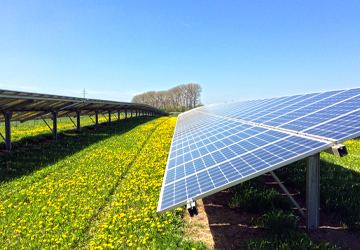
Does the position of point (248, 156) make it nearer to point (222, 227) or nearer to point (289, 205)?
point (222, 227)

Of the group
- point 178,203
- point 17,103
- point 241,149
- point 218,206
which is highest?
point 17,103

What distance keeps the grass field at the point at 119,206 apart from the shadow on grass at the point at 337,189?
21 mm

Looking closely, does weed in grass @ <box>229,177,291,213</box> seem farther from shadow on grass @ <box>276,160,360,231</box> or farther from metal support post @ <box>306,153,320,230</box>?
shadow on grass @ <box>276,160,360,231</box>

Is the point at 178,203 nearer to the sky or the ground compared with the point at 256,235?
nearer to the sky

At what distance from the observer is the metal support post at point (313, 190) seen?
432cm

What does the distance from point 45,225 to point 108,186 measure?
2.49 metres

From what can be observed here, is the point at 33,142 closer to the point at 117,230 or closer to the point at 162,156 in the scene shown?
the point at 162,156

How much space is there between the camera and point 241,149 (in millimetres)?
4684

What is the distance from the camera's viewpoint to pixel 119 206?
6027 mm

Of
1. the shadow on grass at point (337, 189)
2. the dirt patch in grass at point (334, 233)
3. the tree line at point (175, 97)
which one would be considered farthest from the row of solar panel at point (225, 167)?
the tree line at point (175, 97)

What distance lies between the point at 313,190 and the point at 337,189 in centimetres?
319

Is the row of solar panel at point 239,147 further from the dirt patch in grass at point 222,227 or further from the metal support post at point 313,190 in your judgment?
the dirt patch in grass at point 222,227

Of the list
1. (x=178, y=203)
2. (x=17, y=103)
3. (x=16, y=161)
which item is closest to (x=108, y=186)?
(x=178, y=203)

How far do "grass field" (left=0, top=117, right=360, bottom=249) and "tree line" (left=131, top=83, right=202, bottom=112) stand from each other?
111 meters
